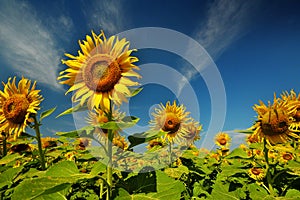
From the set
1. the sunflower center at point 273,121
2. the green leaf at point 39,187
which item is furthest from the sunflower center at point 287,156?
the green leaf at point 39,187

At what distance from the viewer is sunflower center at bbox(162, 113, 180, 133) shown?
7367mm

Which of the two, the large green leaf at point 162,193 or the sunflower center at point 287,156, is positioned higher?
the sunflower center at point 287,156

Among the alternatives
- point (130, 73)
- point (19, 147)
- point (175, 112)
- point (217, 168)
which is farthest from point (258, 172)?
point (19, 147)

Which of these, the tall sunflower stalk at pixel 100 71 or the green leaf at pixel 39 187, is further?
the tall sunflower stalk at pixel 100 71

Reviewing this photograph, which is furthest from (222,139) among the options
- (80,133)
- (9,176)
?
(80,133)

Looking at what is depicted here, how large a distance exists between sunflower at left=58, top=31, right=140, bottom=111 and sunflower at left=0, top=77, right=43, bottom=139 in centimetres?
120

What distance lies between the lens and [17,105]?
419cm

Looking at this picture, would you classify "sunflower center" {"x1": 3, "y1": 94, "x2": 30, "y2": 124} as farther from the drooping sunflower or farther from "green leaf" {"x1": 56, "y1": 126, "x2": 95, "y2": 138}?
the drooping sunflower

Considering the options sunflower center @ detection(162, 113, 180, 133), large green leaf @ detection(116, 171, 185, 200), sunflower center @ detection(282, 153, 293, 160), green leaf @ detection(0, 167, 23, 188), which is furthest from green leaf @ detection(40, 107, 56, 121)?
sunflower center @ detection(282, 153, 293, 160)

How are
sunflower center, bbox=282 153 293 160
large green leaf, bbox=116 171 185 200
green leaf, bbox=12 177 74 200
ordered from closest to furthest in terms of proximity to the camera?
1. green leaf, bbox=12 177 74 200
2. large green leaf, bbox=116 171 185 200
3. sunflower center, bbox=282 153 293 160

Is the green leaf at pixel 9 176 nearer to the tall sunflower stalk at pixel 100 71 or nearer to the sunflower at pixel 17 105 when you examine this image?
the sunflower at pixel 17 105

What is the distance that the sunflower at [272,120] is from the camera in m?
4.35

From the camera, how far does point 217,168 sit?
335 inches

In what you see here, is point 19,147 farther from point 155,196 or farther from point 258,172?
point 258,172
